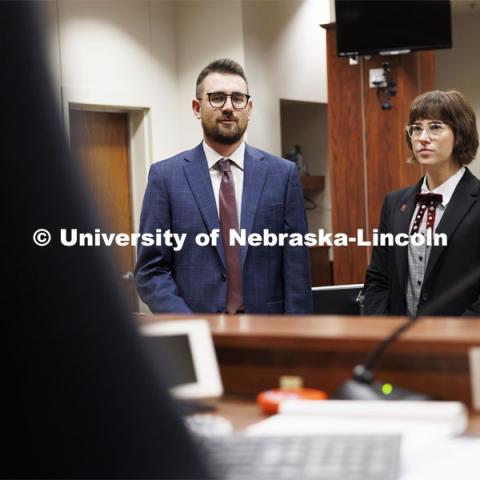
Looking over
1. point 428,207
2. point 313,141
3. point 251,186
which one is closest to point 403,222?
point 428,207

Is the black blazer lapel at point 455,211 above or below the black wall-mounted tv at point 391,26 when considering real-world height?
below

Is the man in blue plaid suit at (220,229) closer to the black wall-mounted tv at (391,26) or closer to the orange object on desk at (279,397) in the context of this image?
the orange object on desk at (279,397)

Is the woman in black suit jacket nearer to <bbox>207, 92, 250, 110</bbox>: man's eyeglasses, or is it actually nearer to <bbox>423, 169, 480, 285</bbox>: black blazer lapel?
<bbox>423, 169, 480, 285</bbox>: black blazer lapel

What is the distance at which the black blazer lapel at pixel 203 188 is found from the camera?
2.01 metres

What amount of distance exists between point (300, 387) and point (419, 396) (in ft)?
0.42

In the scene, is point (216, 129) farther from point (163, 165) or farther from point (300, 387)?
point (300, 387)

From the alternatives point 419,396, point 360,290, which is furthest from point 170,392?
point 360,290

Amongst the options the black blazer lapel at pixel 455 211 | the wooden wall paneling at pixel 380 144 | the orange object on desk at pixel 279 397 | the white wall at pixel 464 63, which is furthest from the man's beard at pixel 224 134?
the white wall at pixel 464 63

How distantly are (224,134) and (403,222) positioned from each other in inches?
19.6

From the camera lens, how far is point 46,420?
152 millimetres

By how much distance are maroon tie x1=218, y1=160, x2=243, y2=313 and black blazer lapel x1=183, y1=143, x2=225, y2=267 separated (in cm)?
2

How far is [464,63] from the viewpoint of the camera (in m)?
6.34

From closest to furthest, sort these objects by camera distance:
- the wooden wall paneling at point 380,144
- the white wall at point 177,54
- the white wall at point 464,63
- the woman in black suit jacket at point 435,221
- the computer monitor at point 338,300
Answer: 1. the woman in black suit jacket at point 435,221
2. the computer monitor at point 338,300
3. the wooden wall paneling at point 380,144
4. the white wall at point 177,54
5. the white wall at point 464,63

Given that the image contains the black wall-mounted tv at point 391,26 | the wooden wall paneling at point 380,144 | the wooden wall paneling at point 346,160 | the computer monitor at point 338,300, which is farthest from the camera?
the wooden wall paneling at point 346,160
